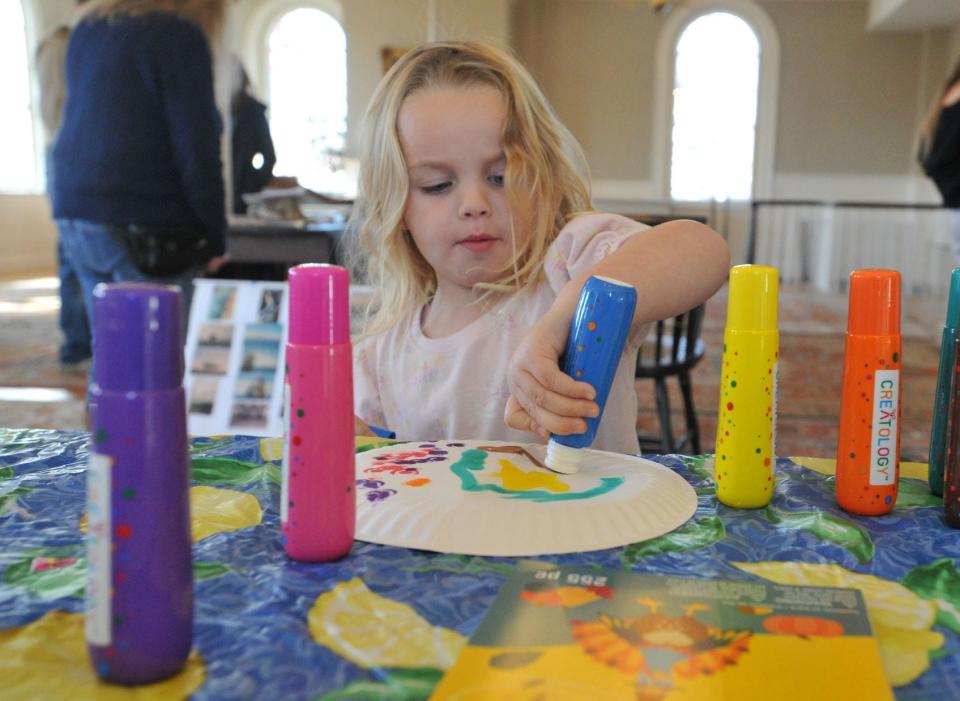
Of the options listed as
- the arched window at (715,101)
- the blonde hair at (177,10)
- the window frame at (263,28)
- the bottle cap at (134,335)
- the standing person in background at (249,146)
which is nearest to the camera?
the bottle cap at (134,335)

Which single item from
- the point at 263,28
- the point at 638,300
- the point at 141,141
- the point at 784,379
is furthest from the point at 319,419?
the point at 263,28

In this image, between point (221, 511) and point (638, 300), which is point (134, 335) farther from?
point (638, 300)

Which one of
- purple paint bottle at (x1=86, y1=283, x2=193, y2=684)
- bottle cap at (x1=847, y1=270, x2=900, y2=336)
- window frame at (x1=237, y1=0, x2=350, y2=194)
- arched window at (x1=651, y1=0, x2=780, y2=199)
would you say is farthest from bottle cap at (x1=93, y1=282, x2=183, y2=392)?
window frame at (x1=237, y1=0, x2=350, y2=194)

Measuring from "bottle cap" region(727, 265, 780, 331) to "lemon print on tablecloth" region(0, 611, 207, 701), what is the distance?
0.37 meters

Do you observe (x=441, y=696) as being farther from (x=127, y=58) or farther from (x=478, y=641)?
(x=127, y=58)

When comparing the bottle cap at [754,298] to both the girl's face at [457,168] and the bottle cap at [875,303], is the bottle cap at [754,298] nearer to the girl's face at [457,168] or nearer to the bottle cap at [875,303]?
the bottle cap at [875,303]

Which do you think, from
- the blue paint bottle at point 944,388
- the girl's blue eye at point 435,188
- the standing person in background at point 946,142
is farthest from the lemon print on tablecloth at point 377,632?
the standing person in background at point 946,142

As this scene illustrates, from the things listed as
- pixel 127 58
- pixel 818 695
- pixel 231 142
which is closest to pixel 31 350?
pixel 231 142

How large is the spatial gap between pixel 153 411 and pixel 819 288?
7577 mm

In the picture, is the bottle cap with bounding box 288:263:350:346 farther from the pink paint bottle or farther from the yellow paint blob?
the yellow paint blob

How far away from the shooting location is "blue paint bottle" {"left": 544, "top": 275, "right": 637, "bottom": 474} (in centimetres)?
51

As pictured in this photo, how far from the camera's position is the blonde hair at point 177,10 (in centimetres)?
156

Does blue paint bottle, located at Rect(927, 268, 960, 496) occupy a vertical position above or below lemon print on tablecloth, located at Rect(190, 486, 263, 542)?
above

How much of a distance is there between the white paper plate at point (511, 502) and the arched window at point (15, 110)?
7.87 m
